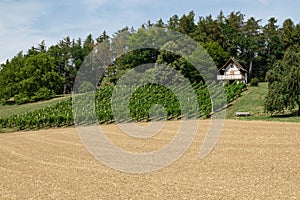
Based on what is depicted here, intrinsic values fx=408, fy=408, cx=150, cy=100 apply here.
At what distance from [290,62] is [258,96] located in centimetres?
866

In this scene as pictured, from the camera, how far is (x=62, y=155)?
15.6 meters

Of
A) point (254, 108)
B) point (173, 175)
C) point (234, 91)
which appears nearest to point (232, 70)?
point (234, 91)

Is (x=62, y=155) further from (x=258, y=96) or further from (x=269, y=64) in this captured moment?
(x=269, y=64)

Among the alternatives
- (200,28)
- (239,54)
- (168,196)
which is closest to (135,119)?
(168,196)

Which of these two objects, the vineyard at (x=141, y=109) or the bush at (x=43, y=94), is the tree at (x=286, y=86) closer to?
the vineyard at (x=141, y=109)

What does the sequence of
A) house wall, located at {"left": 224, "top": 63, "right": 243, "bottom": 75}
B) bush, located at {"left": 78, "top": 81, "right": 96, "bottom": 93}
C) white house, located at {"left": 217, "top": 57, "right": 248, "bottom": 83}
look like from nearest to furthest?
bush, located at {"left": 78, "top": 81, "right": 96, "bottom": 93} → white house, located at {"left": 217, "top": 57, "right": 248, "bottom": 83} → house wall, located at {"left": 224, "top": 63, "right": 243, "bottom": 75}

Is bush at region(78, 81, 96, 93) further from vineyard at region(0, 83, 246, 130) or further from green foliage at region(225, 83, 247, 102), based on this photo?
green foliage at region(225, 83, 247, 102)

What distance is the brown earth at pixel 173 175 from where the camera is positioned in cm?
899

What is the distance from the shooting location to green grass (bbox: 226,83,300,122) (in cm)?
2586

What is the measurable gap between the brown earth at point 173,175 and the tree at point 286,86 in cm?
856

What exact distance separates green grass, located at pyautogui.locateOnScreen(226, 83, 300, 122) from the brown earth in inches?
342

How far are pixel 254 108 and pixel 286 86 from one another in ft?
17.3

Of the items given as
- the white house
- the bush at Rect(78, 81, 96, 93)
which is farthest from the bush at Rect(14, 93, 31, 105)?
the white house

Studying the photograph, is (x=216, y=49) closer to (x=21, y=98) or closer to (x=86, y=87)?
(x=86, y=87)
